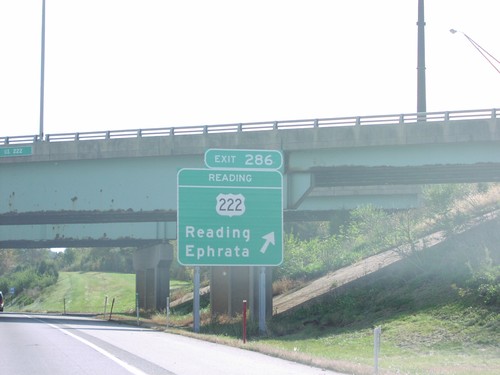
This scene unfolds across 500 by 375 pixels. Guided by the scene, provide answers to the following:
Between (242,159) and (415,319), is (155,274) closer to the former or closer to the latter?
(242,159)

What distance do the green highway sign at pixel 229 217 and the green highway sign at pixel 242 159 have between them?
30cm

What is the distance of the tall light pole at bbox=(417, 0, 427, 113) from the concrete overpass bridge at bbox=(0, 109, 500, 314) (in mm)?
4621

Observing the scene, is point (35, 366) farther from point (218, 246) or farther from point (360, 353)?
point (218, 246)

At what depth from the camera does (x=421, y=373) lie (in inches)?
617

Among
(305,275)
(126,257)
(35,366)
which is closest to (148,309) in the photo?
(305,275)

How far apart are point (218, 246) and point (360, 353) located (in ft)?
23.6

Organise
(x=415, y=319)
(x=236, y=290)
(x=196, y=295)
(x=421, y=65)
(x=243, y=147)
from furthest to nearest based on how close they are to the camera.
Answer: (x=421, y=65) < (x=236, y=290) < (x=243, y=147) < (x=196, y=295) < (x=415, y=319)

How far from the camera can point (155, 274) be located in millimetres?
58781

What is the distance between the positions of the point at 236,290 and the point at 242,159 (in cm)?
1452

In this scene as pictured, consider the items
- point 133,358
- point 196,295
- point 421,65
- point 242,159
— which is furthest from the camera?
point 421,65

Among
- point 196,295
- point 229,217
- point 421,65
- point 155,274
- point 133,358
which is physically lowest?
point 133,358

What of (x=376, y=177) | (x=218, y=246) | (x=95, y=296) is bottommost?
(x=95, y=296)

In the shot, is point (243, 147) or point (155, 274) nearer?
point (243, 147)

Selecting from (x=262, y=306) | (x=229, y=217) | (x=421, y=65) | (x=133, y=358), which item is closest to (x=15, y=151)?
(x=229, y=217)
